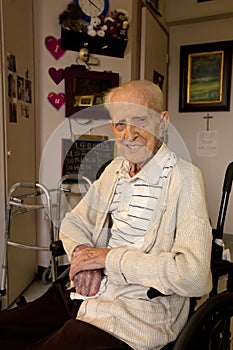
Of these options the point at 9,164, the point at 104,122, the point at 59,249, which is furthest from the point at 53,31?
the point at 59,249

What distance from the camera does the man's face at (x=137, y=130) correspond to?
101cm

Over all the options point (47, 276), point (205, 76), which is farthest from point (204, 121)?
point (47, 276)

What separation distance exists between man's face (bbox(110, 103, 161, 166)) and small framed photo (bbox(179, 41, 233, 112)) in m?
2.34

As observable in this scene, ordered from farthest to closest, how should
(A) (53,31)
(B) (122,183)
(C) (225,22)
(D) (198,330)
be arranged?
(C) (225,22)
(A) (53,31)
(B) (122,183)
(D) (198,330)

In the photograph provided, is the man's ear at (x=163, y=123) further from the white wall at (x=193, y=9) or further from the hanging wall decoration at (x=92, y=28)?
the white wall at (x=193, y=9)

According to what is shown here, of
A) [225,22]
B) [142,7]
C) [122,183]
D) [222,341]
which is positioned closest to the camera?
[222,341]

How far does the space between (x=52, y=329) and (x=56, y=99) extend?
4.95 ft

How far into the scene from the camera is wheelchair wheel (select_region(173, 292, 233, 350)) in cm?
76

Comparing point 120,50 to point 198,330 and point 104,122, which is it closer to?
point 104,122

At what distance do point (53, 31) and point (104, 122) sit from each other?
67 cm

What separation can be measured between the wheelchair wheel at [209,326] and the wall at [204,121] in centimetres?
233

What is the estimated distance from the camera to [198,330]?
81cm

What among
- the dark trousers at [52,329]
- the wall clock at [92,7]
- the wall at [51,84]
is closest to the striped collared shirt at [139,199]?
the dark trousers at [52,329]

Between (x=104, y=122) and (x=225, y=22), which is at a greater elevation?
(x=225, y=22)
